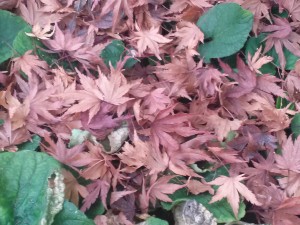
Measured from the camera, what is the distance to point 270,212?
1.24 metres

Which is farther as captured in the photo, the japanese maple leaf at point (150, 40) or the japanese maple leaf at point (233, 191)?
the japanese maple leaf at point (150, 40)

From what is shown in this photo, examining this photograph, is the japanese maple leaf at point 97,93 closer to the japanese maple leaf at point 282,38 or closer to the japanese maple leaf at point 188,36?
the japanese maple leaf at point 188,36

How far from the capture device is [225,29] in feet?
4.79

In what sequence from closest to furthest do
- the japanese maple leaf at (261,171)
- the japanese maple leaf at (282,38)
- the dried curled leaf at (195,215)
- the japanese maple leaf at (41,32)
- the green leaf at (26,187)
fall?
the green leaf at (26,187)
the dried curled leaf at (195,215)
the japanese maple leaf at (261,171)
the japanese maple leaf at (41,32)
the japanese maple leaf at (282,38)

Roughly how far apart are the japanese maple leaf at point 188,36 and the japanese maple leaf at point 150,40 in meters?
0.07

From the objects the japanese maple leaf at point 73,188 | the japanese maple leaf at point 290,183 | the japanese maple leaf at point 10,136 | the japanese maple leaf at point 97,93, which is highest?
the japanese maple leaf at point 97,93

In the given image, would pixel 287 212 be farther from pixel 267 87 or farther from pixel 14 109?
pixel 14 109

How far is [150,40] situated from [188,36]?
13 centimetres

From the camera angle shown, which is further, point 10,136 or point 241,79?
point 241,79

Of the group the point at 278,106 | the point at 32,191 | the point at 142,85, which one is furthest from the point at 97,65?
the point at 278,106

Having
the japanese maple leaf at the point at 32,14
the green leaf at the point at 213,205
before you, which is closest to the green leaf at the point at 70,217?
the green leaf at the point at 213,205

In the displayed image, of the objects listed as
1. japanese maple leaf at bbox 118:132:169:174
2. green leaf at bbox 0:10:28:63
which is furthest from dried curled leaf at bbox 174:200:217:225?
green leaf at bbox 0:10:28:63

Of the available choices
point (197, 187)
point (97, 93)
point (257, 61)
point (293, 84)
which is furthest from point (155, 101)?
point (293, 84)

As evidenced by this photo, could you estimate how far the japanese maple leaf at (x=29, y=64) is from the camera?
138cm
